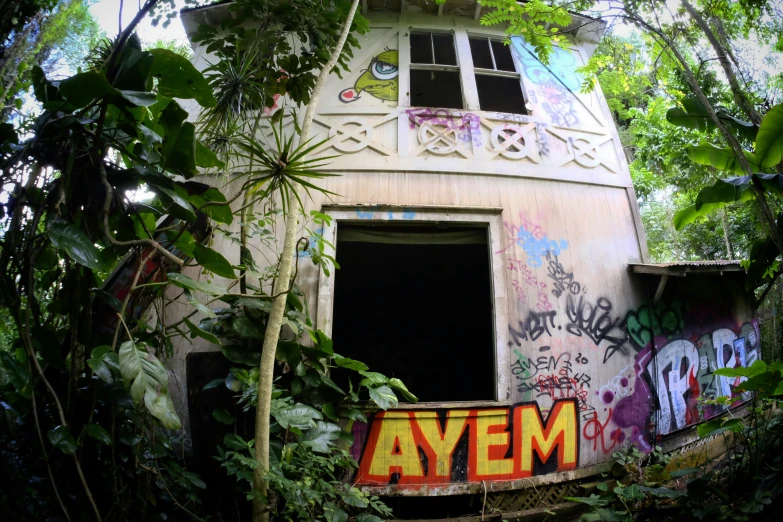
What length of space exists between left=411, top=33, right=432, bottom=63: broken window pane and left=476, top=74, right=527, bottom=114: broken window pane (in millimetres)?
757

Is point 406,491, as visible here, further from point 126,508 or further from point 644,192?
point 644,192

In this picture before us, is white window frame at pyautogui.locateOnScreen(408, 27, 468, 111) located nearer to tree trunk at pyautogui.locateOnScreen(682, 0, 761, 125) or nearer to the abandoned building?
the abandoned building

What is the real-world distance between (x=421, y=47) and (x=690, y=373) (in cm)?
531

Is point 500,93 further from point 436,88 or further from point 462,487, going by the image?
point 462,487

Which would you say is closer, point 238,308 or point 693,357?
point 238,308

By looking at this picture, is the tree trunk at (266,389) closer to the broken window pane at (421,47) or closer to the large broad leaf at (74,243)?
the large broad leaf at (74,243)

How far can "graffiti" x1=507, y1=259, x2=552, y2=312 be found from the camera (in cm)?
452

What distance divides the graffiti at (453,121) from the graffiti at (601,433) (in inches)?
127

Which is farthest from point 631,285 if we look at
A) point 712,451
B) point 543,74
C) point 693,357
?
point 543,74

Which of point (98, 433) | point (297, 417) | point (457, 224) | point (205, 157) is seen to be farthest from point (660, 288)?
point (98, 433)

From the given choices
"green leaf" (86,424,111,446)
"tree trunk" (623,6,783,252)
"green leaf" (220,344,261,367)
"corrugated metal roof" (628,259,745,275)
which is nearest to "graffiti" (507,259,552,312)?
"corrugated metal roof" (628,259,745,275)

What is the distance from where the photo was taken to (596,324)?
Result: 4.60 m

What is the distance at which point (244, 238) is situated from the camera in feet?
12.5

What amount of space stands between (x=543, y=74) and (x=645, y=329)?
3.55 m
